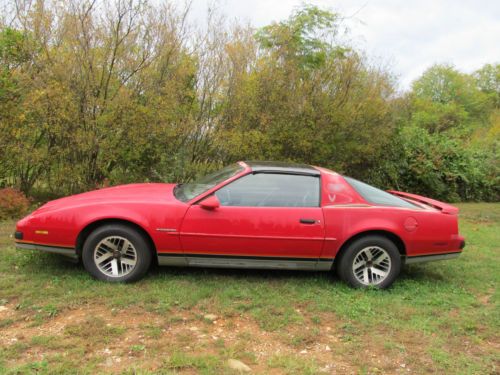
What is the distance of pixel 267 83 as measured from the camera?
947 cm

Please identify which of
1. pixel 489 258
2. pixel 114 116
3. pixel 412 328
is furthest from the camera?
pixel 114 116

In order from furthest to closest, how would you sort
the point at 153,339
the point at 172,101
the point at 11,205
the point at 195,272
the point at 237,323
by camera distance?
the point at 172,101 < the point at 11,205 < the point at 195,272 < the point at 237,323 < the point at 153,339

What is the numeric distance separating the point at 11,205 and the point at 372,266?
246 inches

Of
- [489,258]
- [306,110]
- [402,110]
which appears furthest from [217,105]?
[489,258]

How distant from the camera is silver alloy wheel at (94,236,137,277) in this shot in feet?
13.3

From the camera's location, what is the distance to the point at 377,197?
179 inches

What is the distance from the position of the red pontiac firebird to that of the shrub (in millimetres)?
3363

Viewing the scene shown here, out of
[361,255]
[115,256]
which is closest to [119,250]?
Answer: [115,256]

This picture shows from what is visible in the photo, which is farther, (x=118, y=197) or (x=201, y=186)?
(x=201, y=186)

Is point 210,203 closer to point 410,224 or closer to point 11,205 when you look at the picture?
point 410,224

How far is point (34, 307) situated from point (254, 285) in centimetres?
210

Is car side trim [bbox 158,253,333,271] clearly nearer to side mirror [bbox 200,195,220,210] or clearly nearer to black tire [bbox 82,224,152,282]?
black tire [bbox 82,224,152,282]

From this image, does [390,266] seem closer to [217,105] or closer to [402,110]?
[217,105]

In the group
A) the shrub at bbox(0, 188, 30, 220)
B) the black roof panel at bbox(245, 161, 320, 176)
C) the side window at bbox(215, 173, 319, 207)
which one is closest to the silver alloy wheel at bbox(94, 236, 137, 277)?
the side window at bbox(215, 173, 319, 207)
